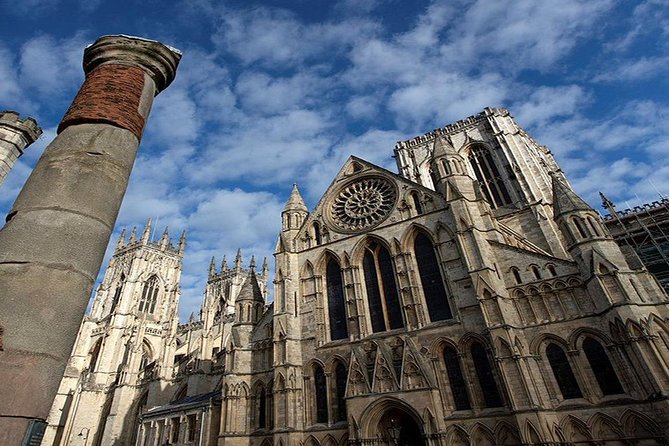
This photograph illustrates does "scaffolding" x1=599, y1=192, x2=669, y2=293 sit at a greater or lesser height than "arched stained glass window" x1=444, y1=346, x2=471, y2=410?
greater

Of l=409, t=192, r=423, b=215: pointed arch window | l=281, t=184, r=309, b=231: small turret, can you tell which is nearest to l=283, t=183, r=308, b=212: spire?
l=281, t=184, r=309, b=231: small turret

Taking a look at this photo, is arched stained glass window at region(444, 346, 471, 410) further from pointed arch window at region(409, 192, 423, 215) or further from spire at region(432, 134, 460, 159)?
spire at region(432, 134, 460, 159)

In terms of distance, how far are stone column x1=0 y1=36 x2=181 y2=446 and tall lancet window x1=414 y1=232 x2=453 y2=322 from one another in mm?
14397

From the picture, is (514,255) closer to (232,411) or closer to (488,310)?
(488,310)

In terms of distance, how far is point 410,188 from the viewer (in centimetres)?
2067

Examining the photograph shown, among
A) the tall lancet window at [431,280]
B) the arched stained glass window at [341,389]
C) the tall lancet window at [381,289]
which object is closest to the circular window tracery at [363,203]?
the tall lancet window at [381,289]

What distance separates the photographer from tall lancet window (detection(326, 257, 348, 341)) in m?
19.2

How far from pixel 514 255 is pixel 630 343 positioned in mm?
4939

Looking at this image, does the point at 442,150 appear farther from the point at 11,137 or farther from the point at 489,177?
the point at 11,137

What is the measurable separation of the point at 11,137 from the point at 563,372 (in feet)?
61.9

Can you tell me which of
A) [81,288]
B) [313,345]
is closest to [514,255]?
[313,345]

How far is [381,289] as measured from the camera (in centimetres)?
1912

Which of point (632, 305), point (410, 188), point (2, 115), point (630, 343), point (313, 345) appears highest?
point (410, 188)

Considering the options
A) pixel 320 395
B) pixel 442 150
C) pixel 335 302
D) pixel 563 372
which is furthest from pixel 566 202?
pixel 320 395
